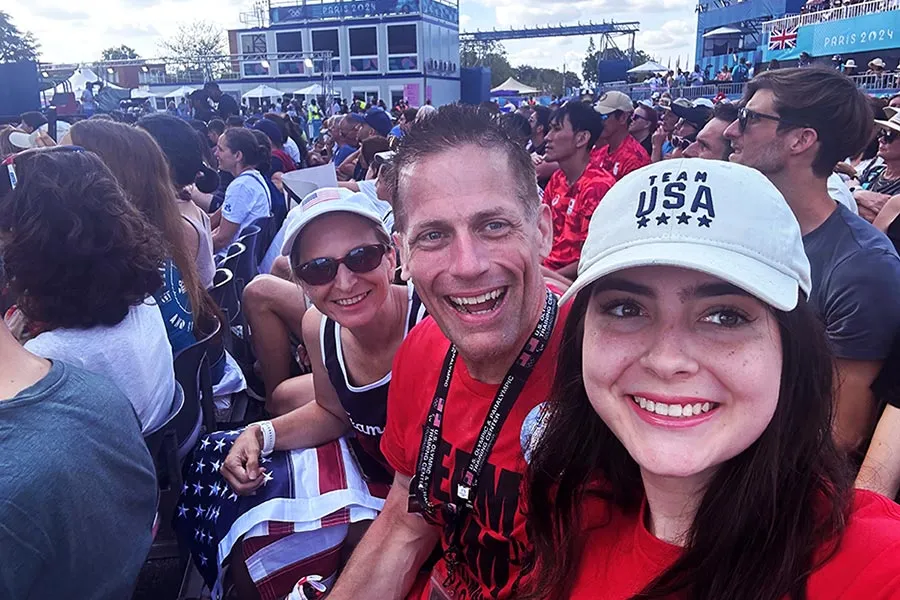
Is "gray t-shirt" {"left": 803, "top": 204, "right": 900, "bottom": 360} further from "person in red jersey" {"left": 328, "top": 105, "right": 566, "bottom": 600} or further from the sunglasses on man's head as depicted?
the sunglasses on man's head

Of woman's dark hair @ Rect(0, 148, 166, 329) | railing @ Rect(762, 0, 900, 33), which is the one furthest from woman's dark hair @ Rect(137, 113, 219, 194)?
railing @ Rect(762, 0, 900, 33)

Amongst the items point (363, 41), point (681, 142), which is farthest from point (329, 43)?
point (681, 142)

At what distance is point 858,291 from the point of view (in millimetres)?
2371

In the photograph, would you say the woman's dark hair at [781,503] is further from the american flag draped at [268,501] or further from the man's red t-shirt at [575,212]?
the man's red t-shirt at [575,212]

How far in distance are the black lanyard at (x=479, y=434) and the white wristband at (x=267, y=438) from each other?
2.71ft

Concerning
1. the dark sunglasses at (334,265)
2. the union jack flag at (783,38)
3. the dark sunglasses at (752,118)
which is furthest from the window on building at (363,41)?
the dark sunglasses at (334,265)

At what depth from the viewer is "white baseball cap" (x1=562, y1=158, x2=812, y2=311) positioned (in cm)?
103

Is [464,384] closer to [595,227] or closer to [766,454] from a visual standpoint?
[595,227]

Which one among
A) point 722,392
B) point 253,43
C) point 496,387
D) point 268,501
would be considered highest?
point 253,43

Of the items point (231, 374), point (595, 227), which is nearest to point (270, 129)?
point (231, 374)

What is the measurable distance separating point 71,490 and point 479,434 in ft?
3.44

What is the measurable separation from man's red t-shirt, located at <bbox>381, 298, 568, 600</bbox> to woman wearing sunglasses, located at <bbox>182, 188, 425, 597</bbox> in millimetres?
377

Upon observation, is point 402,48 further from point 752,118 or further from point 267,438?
point 267,438

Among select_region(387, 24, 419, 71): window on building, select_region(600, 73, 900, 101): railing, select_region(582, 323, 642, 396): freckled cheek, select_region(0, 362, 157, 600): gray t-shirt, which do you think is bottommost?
→ select_region(0, 362, 157, 600): gray t-shirt
